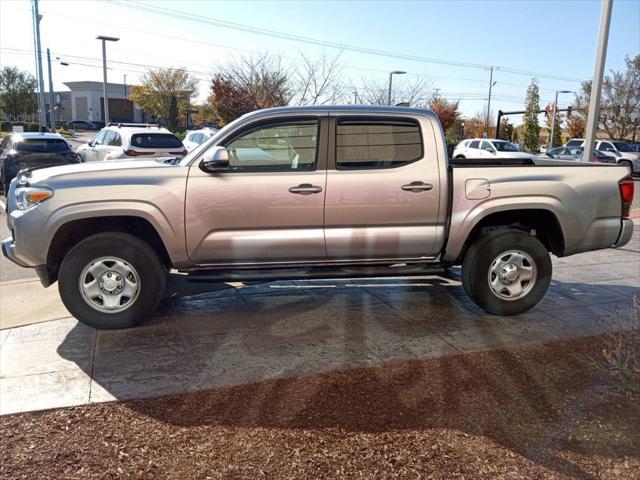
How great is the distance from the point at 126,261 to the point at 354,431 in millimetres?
2551

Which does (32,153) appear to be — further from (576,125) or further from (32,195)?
(576,125)

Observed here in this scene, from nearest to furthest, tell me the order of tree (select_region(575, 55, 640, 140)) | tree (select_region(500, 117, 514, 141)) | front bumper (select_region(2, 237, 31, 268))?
front bumper (select_region(2, 237, 31, 268)), tree (select_region(575, 55, 640, 140)), tree (select_region(500, 117, 514, 141))

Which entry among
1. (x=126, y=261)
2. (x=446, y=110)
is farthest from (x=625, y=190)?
(x=446, y=110)

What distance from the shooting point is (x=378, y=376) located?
4.02 m

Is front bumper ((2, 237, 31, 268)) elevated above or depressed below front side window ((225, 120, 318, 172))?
below

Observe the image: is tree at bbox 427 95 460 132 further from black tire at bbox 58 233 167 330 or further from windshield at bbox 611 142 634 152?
black tire at bbox 58 233 167 330

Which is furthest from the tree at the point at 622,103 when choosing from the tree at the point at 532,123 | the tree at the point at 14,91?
the tree at the point at 14,91

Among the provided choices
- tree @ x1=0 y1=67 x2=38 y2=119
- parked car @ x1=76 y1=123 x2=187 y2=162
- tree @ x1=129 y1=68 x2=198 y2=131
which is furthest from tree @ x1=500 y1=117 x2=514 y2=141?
parked car @ x1=76 y1=123 x2=187 y2=162

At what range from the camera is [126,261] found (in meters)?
4.73

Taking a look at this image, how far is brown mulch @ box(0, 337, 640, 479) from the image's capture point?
2943 millimetres

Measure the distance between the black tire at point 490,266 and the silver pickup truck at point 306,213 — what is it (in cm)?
1

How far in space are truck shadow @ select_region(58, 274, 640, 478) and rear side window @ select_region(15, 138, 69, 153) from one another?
9484 mm

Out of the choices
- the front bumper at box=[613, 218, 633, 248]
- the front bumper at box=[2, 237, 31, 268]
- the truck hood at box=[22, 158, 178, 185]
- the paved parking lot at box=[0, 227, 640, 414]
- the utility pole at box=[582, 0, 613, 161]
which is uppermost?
the utility pole at box=[582, 0, 613, 161]

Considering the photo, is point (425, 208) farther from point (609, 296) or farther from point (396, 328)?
point (609, 296)
